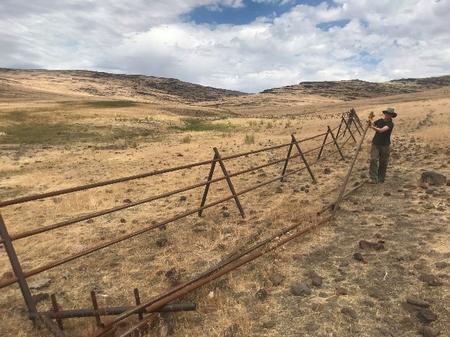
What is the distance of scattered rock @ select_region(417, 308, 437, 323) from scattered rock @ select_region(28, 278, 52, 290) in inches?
Answer: 227

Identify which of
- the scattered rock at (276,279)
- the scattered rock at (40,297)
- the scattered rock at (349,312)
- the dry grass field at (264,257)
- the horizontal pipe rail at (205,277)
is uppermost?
the horizontal pipe rail at (205,277)

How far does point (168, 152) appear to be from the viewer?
878 inches

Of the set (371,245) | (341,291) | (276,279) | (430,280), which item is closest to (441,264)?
(430,280)

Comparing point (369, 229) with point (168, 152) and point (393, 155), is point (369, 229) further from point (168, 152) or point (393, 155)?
point (168, 152)

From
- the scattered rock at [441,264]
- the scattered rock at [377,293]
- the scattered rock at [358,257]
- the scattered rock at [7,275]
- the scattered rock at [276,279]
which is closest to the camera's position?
the scattered rock at [377,293]

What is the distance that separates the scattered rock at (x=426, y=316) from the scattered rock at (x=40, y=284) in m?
5.76

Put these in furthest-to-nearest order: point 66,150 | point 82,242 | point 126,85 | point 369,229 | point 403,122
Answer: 1. point 126,85
2. point 403,122
3. point 66,150
4. point 82,242
5. point 369,229

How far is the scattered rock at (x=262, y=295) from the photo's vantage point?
6.20 m

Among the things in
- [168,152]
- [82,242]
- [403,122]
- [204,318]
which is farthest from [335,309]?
[403,122]

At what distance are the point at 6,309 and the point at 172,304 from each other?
2.64 meters

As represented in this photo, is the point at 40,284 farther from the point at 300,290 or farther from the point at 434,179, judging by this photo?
the point at 434,179

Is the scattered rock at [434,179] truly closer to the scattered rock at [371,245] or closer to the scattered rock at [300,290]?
the scattered rock at [371,245]

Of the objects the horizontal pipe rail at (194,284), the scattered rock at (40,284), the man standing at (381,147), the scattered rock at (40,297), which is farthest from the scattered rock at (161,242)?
the man standing at (381,147)

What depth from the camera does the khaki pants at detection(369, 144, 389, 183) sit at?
40.4 feet
